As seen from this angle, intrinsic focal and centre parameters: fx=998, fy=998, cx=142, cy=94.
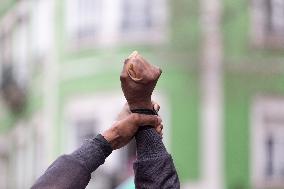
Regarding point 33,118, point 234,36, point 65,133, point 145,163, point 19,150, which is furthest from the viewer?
point 19,150

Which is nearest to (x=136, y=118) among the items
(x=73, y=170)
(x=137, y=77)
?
(x=137, y=77)

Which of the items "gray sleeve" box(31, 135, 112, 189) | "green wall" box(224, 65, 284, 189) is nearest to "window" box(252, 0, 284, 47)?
"green wall" box(224, 65, 284, 189)

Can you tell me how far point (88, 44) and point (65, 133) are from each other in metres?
1.72

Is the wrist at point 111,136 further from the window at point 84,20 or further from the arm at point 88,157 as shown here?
the window at point 84,20

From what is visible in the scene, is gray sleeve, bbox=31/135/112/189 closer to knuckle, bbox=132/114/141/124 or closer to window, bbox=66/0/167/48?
knuckle, bbox=132/114/141/124

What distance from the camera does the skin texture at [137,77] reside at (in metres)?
2.88

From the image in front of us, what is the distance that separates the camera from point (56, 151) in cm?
1866

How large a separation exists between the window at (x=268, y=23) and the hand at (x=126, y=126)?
47.9 ft

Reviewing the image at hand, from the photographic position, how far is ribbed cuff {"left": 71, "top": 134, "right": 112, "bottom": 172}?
2857mm

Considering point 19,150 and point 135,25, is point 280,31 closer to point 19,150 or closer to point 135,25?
point 135,25

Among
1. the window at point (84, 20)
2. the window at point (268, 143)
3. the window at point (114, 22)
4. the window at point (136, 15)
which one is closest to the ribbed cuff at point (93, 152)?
the window at point (114, 22)

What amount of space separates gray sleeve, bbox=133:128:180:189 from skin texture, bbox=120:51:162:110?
0.13 metres

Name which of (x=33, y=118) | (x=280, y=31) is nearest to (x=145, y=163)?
(x=280, y=31)

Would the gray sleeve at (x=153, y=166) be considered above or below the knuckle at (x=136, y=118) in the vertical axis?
below
